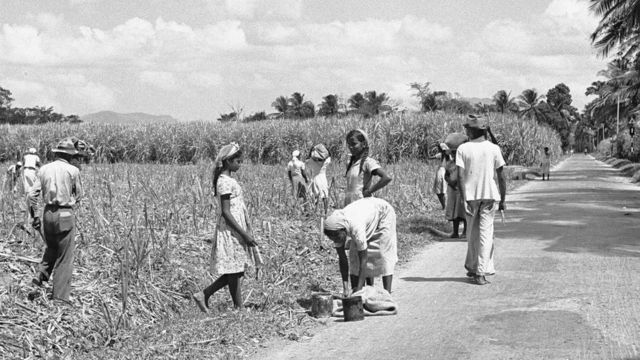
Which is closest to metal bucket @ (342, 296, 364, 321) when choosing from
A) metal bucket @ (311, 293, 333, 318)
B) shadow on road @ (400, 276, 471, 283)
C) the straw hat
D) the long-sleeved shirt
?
metal bucket @ (311, 293, 333, 318)

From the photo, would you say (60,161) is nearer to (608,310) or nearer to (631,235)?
(608,310)

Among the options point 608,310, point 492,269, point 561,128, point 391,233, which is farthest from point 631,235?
point 561,128

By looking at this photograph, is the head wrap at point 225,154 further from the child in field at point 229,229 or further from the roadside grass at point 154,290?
the roadside grass at point 154,290

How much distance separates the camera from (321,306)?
6.81 meters

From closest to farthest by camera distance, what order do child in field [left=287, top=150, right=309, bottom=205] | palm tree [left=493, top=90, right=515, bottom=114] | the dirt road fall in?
the dirt road < child in field [left=287, top=150, right=309, bottom=205] < palm tree [left=493, top=90, right=515, bottom=114]

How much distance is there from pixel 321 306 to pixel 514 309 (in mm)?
1891

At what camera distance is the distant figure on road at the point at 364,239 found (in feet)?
21.6

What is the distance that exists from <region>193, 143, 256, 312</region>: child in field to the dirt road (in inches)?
40.5

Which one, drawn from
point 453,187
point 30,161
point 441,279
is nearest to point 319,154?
point 453,187

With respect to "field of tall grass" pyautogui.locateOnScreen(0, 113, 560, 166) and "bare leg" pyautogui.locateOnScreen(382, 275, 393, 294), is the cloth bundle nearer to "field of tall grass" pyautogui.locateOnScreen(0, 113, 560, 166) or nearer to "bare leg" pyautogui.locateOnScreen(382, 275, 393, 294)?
"bare leg" pyautogui.locateOnScreen(382, 275, 393, 294)

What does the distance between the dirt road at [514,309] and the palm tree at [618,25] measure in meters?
15.3

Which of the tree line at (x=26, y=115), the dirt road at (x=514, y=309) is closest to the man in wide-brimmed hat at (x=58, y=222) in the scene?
the dirt road at (x=514, y=309)

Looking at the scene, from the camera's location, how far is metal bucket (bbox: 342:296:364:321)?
21.5 feet

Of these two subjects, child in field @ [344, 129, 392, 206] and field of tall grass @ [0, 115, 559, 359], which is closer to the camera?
field of tall grass @ [0, 115, 559, 359]
